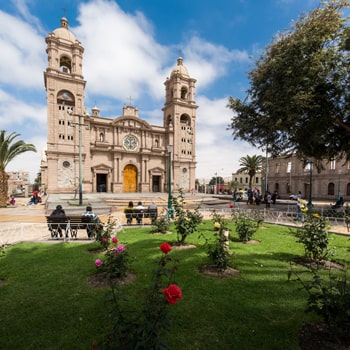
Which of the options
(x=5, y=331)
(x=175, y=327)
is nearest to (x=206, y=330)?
(x=175, y=327)

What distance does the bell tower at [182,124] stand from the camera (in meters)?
39.7

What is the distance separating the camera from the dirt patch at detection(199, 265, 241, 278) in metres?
4.90

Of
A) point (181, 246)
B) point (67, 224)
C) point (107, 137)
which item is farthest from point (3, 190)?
point (181, 246)

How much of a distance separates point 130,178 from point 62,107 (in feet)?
48.9

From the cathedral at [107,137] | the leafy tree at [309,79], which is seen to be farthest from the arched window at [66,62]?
the leafy tree at [309,79]

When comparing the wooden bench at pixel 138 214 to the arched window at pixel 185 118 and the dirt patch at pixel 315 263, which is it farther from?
the arched window at pixel 185 118

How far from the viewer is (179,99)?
40.4 metres

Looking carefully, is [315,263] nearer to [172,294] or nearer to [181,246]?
[181,246]

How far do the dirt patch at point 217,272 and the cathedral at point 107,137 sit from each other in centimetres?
2145

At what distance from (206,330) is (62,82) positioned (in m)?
36.2

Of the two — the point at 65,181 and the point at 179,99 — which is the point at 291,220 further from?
the point at 179,99

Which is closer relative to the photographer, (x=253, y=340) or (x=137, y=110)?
(x=253, y=340)

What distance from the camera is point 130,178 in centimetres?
3719

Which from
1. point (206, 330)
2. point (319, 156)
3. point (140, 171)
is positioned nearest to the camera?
point (206, 330)
